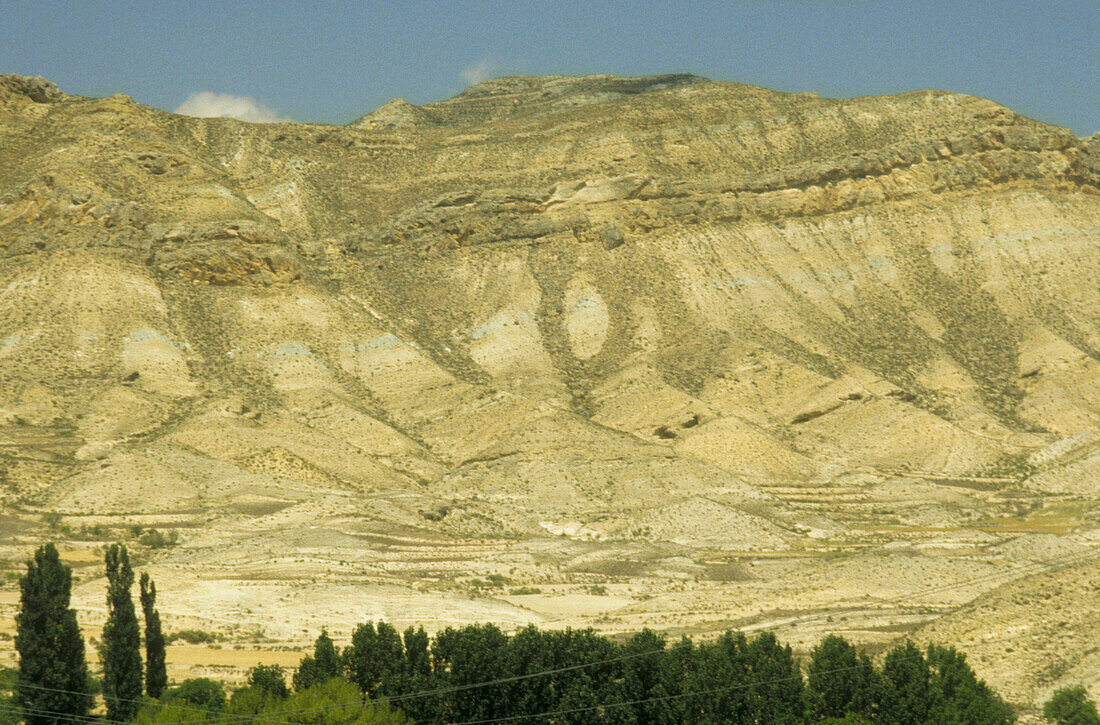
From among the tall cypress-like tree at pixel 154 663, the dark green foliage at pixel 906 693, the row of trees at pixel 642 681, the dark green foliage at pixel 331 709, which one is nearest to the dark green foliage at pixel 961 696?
the row of trees at pixel 642 681

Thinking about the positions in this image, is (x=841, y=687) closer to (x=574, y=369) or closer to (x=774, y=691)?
(x=774, y=691)

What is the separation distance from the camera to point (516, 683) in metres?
35.3

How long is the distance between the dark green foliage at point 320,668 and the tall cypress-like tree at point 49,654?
6.05 meters

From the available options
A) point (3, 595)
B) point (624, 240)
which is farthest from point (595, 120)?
point (3, 595)

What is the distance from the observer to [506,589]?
58500 mm

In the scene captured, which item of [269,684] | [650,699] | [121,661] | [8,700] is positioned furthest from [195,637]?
[650,699]

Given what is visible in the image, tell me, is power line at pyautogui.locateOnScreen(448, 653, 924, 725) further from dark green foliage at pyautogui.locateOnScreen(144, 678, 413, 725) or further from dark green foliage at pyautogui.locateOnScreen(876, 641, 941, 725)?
dark green foliage at pyautogui.locateOnScreen(144, 678, 413, 725)

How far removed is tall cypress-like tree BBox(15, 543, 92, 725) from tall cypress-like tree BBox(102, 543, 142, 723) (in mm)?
728

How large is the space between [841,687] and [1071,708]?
263 inches

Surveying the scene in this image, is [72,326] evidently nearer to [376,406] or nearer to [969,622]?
[376,406]

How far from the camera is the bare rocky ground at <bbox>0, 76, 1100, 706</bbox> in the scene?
5716 centimetres

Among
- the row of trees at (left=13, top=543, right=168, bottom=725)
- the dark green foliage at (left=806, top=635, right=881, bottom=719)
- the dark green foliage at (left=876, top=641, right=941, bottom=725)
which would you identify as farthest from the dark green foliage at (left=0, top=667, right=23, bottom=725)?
the dark green foliage at (left=876, top=641, right=941, bottom=725)

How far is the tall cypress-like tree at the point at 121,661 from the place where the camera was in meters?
35.2

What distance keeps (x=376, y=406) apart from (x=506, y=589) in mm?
30212
